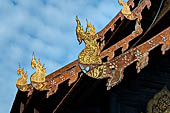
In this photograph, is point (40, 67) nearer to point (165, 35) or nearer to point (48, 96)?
point (48, 96)

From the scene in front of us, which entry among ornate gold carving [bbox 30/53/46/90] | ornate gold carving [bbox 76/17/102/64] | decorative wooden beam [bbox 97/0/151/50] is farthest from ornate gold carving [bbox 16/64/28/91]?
ornate gold carving [bbox 76/17/102/64]

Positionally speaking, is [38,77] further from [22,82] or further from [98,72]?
[98,72]

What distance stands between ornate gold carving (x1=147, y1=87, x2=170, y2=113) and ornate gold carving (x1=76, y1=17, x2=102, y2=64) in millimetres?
1948

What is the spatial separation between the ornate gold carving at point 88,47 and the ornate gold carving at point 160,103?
1.95m

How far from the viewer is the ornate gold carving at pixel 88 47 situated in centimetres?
562

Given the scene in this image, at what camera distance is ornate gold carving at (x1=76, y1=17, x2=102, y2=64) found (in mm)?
5621

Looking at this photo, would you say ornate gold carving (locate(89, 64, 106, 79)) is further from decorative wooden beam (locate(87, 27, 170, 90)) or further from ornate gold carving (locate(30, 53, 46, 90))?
ornate gold carving (locate(30, 53, 46, 90))

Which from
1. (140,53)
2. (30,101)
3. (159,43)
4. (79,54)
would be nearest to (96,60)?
(79,54)

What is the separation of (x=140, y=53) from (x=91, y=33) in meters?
0.91

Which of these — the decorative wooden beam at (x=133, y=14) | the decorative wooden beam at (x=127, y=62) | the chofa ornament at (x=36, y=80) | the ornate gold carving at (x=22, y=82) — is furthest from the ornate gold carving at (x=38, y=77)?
the decorative wooden beam at (x=133, y=14)

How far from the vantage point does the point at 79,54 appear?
5.66 meters

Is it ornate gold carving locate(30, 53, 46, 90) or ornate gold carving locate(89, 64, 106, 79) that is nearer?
ornate gold carving locate(89, 64, 106, 79)

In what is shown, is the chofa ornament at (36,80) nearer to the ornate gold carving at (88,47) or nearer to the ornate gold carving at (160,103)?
the ornate gold carving at (88,47)

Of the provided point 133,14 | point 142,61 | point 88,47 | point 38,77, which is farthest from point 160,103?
point 133,14
